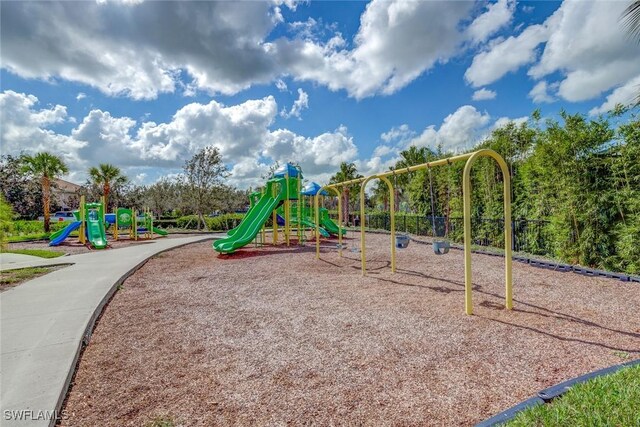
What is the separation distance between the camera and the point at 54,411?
227 cm

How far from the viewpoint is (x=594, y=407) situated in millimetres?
2002

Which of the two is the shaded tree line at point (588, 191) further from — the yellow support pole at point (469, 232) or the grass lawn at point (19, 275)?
the grass lawn at point (19, 275)

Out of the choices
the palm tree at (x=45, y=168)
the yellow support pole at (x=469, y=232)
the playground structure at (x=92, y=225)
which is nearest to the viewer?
the yellow support pole at (x=469, y=232)

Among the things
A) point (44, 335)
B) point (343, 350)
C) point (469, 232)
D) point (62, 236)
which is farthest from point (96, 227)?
point (469, 232)

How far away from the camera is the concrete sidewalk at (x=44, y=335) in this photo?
2.36 metres

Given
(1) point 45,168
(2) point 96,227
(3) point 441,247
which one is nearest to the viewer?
(3) point 441,247

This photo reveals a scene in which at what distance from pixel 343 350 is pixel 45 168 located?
25.1m

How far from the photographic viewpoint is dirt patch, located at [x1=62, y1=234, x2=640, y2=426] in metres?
2.41

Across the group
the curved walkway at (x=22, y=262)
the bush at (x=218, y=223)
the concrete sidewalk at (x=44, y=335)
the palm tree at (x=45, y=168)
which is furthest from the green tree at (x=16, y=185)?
the concrete sidewalk at (x=44, y=335)

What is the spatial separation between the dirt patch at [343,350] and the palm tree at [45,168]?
1977cm

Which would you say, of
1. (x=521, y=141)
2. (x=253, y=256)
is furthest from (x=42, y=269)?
(x=521, y=141)

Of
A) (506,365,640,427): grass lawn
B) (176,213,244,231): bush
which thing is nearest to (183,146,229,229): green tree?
(176,213,244,231): bush

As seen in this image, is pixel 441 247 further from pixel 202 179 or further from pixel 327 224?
pixel 202 179

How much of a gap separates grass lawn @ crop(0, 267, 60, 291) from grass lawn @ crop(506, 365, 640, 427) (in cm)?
819
